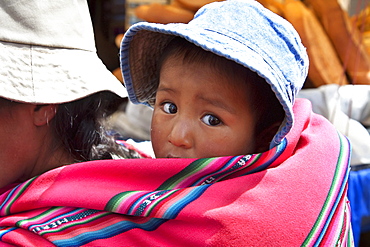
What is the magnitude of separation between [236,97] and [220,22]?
0.19 m

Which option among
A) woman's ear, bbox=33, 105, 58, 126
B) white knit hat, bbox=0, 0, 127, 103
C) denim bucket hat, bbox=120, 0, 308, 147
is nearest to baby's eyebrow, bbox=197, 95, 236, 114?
denim bucket hat, bbox=120, 0, 308, 147

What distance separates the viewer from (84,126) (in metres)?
1.22

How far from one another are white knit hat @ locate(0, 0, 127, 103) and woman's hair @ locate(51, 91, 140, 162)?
0.34 feet

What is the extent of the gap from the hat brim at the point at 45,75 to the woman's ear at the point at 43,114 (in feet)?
0.32

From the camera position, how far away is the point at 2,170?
3.52ft

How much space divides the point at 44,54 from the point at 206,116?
0.42 m

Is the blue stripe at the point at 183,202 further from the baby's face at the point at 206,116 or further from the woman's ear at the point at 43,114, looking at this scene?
the woman's ear at the point at 43,114

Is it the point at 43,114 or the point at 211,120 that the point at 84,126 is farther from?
the point at 211,120

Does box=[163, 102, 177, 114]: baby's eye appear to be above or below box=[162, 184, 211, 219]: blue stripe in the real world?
above

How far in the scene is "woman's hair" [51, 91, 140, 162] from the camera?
A: 1171mm

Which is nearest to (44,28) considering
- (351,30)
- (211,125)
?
(211,125)

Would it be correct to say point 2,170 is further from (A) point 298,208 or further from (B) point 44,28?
(A) point 298,208

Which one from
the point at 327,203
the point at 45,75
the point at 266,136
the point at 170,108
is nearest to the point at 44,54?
the point at 45,75

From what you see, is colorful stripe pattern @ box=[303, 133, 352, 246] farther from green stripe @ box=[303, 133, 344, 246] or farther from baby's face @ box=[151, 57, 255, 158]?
baby's face @ box=[151, 57, 255, 158]
